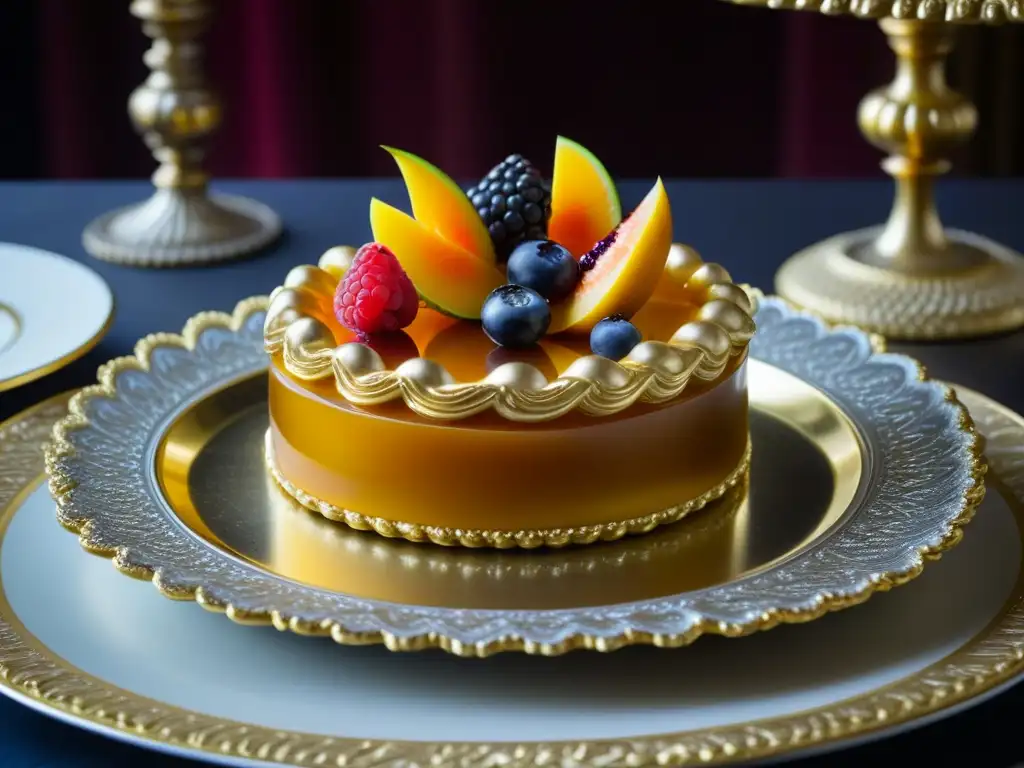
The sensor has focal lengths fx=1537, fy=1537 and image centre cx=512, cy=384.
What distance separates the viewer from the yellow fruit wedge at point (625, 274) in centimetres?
133

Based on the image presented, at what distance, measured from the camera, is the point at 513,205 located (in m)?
1.44

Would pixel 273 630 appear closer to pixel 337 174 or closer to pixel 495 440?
pixel 495 440

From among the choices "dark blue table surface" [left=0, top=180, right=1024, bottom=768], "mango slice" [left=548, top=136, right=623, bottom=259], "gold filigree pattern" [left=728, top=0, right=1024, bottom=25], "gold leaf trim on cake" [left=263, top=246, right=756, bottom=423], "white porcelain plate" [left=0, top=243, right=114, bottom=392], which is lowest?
"dark blue table surface" [left=0, top=180, right=1024, bottom=768]

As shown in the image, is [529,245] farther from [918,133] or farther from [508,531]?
[918,133]

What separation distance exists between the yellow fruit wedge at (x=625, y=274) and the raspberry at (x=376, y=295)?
14cm

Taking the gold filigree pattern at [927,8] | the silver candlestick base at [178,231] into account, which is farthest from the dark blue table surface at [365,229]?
the gold filigree pattern at [927,8]

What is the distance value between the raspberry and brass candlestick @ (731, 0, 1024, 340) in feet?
2.35

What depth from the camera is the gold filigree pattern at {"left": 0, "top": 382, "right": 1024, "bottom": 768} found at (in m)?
0.97

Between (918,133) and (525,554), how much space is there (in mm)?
903

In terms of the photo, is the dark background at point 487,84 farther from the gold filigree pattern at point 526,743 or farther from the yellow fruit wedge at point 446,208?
the gold filigree pattern at point 526,743

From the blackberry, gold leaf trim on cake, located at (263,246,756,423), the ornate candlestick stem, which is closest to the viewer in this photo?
gold leaf trim on cake, located at (263,246,756,423)

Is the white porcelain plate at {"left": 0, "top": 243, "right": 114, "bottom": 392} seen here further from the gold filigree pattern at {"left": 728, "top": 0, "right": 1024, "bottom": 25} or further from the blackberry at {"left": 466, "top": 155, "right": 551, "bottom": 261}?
the gold filigree pattern at {"left": 728, "top": 0, "right": 1024, "bottom": 25}

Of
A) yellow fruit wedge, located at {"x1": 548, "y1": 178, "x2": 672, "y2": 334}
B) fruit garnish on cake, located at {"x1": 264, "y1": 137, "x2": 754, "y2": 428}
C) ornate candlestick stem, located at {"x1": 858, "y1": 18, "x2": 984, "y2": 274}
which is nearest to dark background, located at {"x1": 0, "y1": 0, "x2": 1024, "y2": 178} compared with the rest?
ornate candlestick stem, located at {"x1": 858, "y1": 18, "x2": 984, "y2": 274}

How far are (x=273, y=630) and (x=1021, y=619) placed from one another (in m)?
0.55
